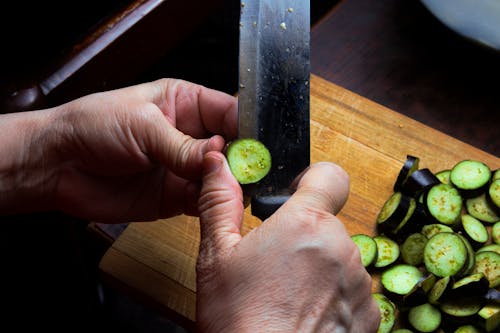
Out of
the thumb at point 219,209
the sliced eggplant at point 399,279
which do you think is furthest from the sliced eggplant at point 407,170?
the thumb at point 219,209

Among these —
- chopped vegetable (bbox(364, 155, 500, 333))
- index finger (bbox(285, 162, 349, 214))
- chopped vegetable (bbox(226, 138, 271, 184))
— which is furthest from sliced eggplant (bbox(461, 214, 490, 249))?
chopped vegetable (bbox(226, 138, 271, 184))

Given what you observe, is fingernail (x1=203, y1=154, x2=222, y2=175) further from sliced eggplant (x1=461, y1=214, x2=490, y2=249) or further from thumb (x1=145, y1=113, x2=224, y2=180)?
sliced eggplant (x1=461, y1=214, x2=490, y2=249)

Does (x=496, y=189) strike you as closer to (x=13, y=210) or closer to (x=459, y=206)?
(x=459, y=206)

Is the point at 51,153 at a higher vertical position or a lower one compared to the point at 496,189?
higher

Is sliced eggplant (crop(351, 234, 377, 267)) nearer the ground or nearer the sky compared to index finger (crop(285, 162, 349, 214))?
nearer the ground

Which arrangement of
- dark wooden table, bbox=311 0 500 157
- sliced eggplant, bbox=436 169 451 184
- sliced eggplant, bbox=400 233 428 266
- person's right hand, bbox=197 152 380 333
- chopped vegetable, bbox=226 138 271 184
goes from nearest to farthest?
person's right hand, bbox=197 152 380 333
chopped vegetable, bbox=226 138 271 184
sliced eggplant, bbox=400 233 428 266
sliced eggplant, bbox=436 169 451 184
dark wooden table, bbox=311 0 500 157

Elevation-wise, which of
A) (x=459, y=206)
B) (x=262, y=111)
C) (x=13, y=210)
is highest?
(x=262, y=111)

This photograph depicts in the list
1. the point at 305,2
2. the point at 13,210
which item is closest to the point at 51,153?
the point at 13,210

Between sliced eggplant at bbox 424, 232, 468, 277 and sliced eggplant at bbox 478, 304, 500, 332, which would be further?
sliced eggplant at bbox 424, 232, 468, 277
